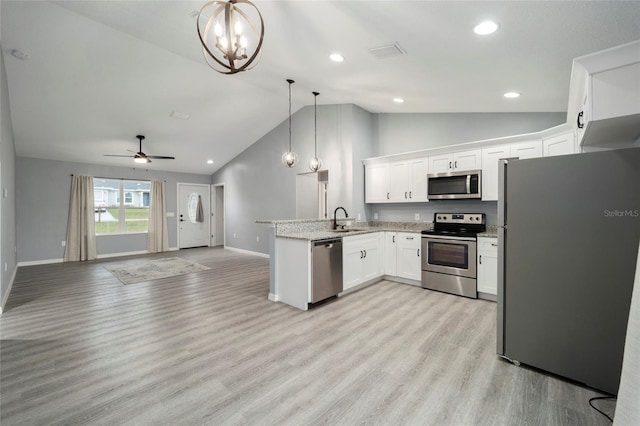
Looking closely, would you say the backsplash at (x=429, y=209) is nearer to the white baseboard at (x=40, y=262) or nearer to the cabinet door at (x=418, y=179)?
the cabinet door at (x=418, y=179)

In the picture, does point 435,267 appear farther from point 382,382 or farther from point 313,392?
point 313,392

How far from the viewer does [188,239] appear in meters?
9.02

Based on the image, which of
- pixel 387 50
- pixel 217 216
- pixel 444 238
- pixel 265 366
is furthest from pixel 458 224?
pixel 217 216

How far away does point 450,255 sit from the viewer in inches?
159

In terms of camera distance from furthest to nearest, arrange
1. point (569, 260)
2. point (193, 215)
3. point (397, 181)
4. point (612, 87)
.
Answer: point (193, 215)
point (397, 181)
point (569, 260)
point (612, 87)

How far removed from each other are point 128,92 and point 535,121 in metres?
6.16

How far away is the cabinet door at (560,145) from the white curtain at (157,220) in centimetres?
878

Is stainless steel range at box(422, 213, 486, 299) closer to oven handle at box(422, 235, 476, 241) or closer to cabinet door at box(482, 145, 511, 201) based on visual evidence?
oven handle at box(422, 235, 476, 241)

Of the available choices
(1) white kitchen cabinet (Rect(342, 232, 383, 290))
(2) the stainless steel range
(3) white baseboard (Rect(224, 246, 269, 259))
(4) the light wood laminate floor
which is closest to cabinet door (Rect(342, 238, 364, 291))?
(1) white kitchen cabinet (Rect(342, 232, 383, 290))

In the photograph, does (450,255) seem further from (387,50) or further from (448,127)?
(387,50)

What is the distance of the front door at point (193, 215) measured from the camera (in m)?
8.88

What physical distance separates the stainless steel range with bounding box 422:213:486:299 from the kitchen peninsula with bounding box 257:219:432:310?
22 centimetres

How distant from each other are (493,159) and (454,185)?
602 millimetres

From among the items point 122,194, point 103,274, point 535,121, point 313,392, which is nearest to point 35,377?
point 313,392
